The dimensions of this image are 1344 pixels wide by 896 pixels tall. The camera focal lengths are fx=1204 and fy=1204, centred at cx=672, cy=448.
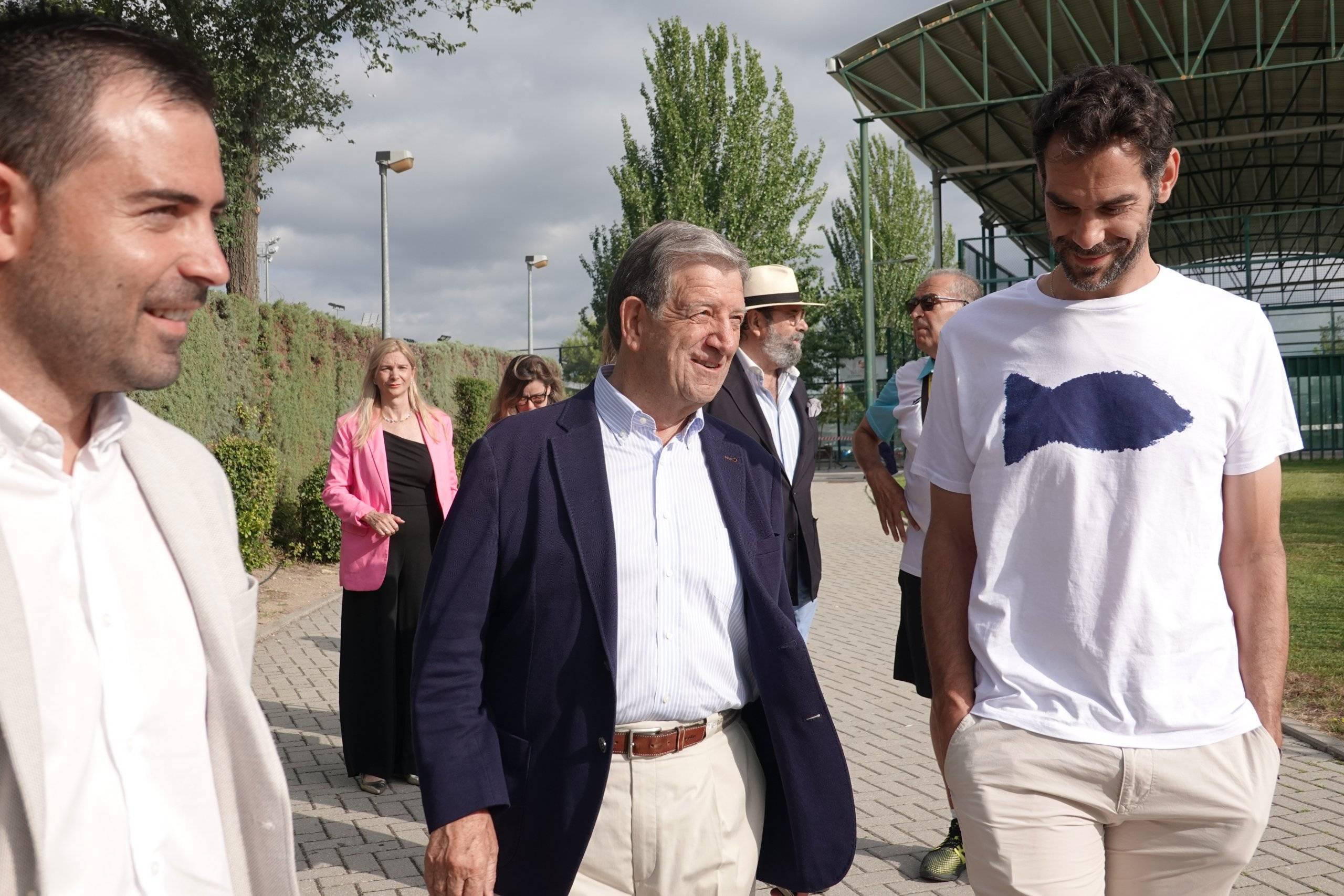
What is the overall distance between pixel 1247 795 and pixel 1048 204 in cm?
127

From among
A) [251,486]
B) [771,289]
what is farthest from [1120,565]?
[251,486]

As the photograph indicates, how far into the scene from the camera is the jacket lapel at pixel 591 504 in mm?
2570

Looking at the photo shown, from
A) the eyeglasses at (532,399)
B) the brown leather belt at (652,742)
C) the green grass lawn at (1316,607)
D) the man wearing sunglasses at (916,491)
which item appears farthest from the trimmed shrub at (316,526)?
the brown leather belt at (652,742)

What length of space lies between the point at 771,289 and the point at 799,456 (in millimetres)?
750

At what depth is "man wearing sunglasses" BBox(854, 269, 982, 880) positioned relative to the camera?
15.2 ft

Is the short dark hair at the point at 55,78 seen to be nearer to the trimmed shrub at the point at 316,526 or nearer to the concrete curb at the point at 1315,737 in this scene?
the concrete curb at the point at 1315,737

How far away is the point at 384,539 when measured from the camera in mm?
6309

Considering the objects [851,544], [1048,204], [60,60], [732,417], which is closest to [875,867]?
[732,417]

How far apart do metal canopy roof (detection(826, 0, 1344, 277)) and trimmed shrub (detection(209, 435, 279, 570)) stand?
1292cm

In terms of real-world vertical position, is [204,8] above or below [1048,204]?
above

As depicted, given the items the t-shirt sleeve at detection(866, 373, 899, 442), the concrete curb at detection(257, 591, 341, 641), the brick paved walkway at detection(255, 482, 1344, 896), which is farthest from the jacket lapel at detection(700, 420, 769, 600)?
the concrete curb at detection(257, 591, 341, 641)

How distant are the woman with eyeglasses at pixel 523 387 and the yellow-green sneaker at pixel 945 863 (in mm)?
3171

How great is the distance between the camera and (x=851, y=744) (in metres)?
6.86

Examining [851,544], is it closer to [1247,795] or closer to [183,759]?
[1247,795]
